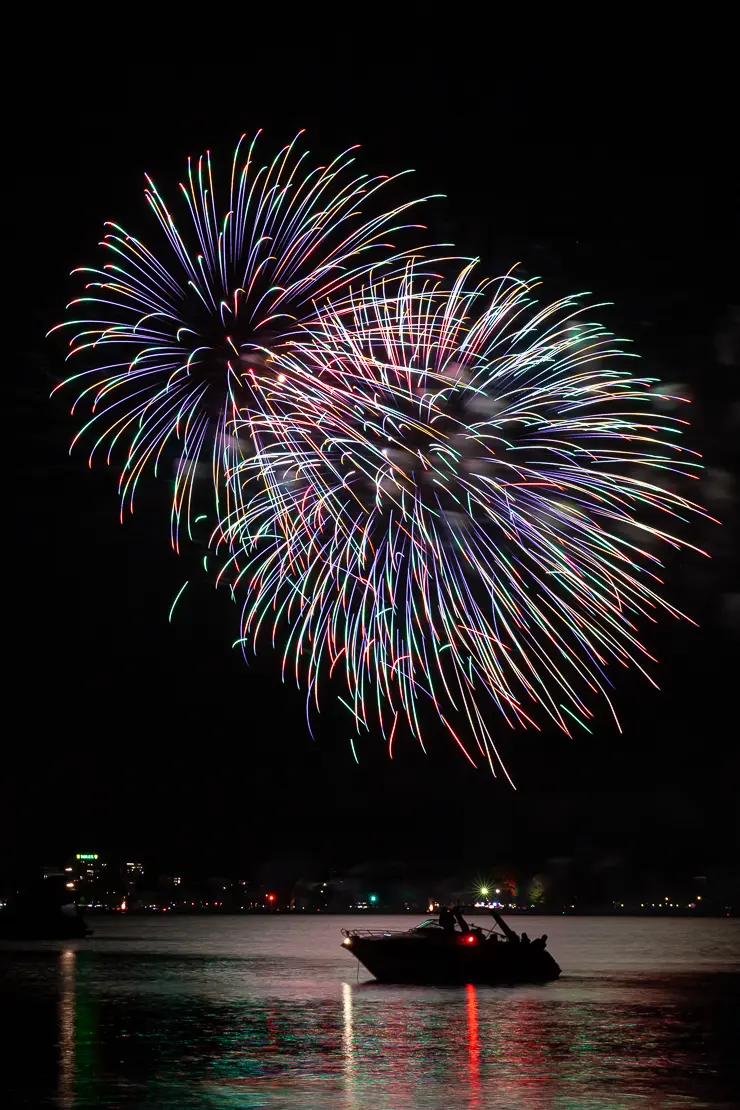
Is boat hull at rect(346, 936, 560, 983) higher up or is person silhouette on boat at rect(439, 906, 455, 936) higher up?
person silhouette on boat at rect(439, 906, 455, 936)

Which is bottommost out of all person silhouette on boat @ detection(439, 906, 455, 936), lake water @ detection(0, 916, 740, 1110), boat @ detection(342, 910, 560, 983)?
lake water @ detection(0, 916, 740, 1110)

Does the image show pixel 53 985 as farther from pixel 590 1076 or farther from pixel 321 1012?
pixel 590 1076

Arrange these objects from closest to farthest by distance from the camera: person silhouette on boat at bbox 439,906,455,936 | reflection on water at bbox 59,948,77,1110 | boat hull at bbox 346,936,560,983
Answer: reflection on water at bbox 59,948,77,1110, boat hull at bbox 346,936,560,983, person silhouette on boat at bbox 439,906,455,936

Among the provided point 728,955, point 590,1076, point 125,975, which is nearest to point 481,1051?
point 590,1076

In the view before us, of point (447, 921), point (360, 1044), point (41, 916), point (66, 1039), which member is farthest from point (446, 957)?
point (41, 916)

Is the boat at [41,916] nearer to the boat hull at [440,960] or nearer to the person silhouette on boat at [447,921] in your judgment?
the boat hull at [440,960]

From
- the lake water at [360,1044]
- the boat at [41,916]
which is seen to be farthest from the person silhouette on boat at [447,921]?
the boat at [41,916]

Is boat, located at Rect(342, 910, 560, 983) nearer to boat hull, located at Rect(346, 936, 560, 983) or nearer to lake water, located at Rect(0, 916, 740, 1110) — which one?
boat hull, located at Rect(346, 936, 560, 983)

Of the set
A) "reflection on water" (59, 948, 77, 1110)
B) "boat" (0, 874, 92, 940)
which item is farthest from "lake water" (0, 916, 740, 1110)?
"boat" (0, 874, 92, 940)
